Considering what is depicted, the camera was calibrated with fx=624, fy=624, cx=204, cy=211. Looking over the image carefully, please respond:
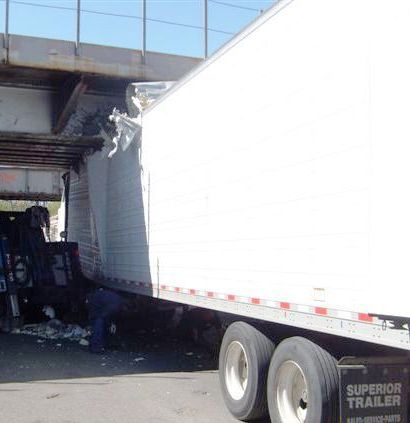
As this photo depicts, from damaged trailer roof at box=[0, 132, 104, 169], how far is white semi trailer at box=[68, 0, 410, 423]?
6.06 metres

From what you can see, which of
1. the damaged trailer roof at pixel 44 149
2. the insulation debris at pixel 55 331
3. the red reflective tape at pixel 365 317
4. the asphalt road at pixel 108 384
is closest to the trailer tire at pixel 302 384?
the red reflective tape at pixel 365 317

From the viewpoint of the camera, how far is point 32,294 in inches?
523

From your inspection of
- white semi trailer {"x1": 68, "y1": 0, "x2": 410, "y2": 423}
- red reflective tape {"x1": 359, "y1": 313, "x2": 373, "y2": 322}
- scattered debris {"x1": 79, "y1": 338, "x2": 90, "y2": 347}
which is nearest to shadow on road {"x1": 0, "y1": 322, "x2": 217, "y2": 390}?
scattered debris {"x1": 79, "y1": 338, "x2": 90, "y2": 347}

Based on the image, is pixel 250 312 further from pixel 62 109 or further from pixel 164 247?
pixel 62 109

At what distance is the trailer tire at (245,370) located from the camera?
19.4ft

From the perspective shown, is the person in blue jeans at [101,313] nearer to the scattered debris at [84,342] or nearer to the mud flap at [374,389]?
the scattered debris at [84,342]

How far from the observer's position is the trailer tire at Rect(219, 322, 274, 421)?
19.4ft

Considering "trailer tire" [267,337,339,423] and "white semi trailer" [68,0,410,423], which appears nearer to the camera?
"white semi trailer" [68,0,410,423]

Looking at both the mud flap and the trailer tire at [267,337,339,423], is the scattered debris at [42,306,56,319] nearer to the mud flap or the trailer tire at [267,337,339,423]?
the trailer tire at [267,337,339,423]

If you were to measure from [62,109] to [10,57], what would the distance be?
1674 mm

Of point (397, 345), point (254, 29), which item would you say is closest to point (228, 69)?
point (254, 29)

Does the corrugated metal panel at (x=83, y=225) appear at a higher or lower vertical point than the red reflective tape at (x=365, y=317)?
higher

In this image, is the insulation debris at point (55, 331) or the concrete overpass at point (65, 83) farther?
the concrete overpass at point (65, 83)

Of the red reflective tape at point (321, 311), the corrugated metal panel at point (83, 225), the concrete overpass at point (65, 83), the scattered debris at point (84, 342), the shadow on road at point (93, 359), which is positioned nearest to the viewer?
the red reflective tape at point (321, 311)
